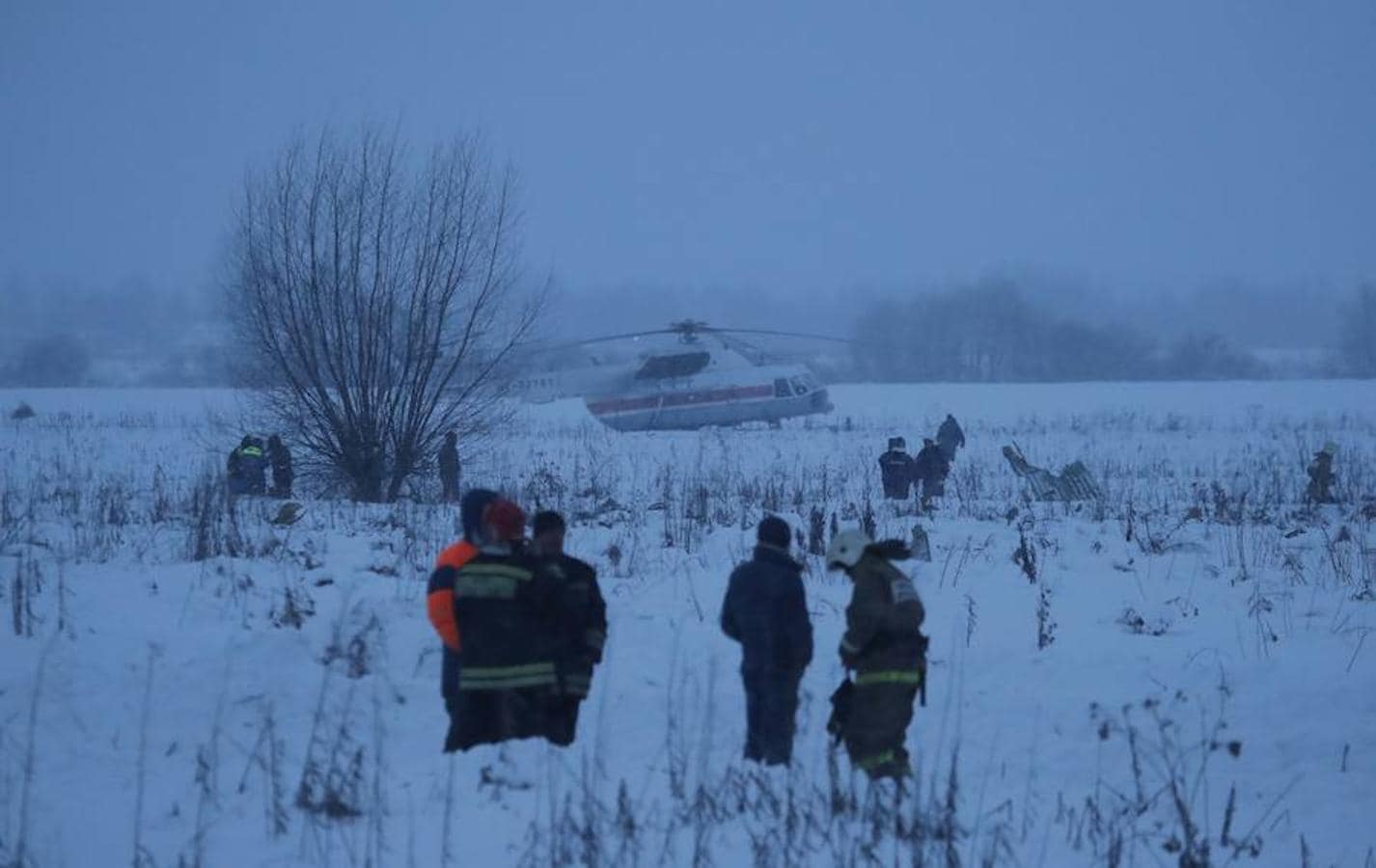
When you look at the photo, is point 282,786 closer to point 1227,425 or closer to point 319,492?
point 319,492

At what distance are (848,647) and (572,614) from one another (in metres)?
1.38

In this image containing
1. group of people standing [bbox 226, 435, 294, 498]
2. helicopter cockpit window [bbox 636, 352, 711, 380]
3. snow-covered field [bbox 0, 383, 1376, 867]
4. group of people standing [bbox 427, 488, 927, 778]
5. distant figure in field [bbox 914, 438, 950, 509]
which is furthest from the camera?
helicopter cockpit window [bbox 636, 352, 711, 380]

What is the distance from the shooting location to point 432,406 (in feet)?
59.2

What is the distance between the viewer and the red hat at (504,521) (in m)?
Result: 5.96

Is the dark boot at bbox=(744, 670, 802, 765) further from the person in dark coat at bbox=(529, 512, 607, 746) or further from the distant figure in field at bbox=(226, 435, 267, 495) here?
the distant figure in field at bbox=(226, 435, 267, 495)

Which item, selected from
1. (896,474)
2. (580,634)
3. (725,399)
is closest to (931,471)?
(896,474)

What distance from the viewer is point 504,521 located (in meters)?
5.96

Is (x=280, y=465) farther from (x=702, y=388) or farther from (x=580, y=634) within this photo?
(x=702, y=388)

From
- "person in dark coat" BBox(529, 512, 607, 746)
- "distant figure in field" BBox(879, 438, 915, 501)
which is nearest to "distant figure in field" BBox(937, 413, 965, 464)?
"distant figure in field" BBox(879, 438, 915, 501)

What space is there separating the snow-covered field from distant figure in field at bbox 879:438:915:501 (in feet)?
12.3

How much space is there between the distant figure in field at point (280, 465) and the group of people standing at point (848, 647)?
41.2 ft

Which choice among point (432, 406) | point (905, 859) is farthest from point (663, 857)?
point (432, 406)

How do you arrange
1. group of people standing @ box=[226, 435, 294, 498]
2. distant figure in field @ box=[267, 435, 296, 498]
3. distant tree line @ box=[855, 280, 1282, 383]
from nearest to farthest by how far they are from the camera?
group of people standing @ box=[226, 435, 294, 498] → distant figure in field @ box=[267, 435, 296, 498] → distant tree line @ box=[855, 280, 1282, 383]

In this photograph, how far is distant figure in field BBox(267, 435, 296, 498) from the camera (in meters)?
17.8
